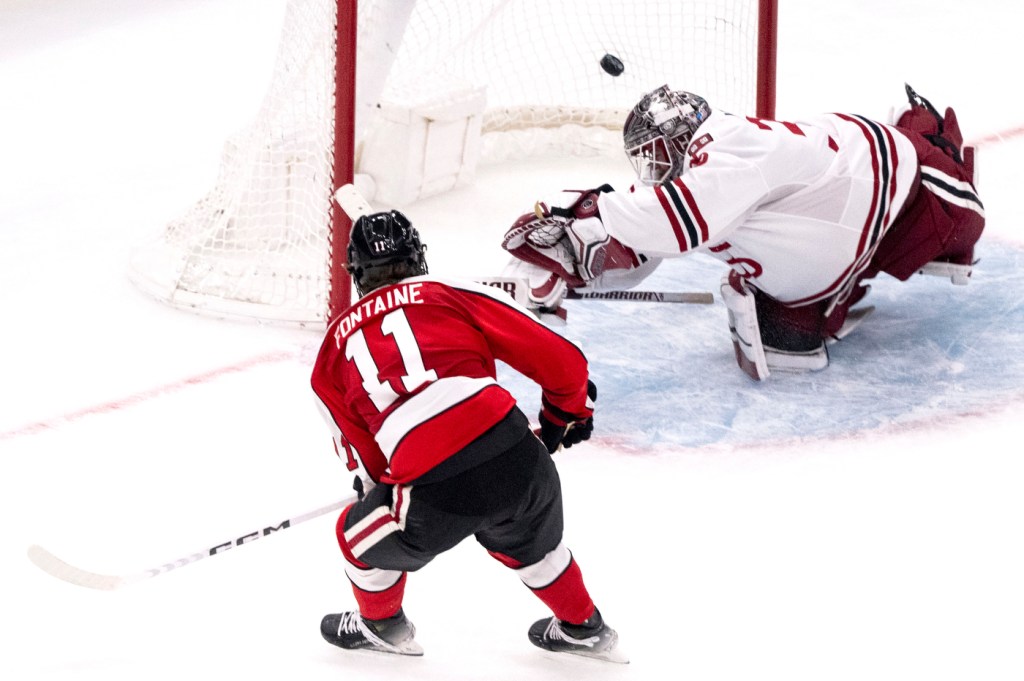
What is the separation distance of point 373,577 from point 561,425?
A: 1.29 ft

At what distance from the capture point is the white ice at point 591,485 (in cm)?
220

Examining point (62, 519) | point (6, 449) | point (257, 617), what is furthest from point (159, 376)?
point (257, 617)

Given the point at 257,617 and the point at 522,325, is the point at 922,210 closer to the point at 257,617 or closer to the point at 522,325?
the point at 522,325

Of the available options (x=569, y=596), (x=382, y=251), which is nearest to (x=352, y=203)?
(x=382, y=251)

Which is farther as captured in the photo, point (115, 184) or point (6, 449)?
point (115, 184)

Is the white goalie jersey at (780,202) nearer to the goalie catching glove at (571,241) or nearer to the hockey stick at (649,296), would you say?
the goalie catching glove at (571,241)

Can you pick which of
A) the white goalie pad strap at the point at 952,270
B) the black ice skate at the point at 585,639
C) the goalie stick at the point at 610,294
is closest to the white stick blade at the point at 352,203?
the goalie stick at the point at 610,294

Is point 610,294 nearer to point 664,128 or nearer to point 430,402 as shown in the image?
point 664,128

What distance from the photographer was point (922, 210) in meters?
3.00

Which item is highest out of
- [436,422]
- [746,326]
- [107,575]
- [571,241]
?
[436,422]

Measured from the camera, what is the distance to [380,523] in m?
1.98

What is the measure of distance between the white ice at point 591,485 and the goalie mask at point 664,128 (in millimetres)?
518

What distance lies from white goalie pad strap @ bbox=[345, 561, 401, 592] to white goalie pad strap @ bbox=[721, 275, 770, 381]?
1.24 meters

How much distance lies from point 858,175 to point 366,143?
1.74 metres
